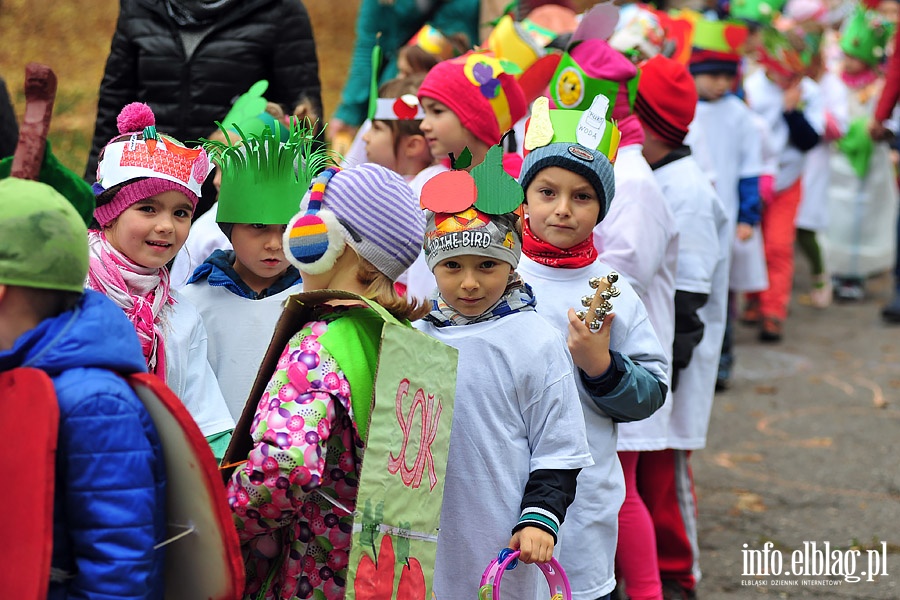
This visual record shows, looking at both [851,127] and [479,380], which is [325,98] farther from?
[479,380]

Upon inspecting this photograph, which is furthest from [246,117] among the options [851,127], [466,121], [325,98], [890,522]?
[851,127]

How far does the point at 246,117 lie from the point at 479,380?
160cm

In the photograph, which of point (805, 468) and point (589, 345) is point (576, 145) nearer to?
point (589, 345)

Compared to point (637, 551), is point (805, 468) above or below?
below

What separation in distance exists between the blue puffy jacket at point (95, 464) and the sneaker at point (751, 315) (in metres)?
8.39

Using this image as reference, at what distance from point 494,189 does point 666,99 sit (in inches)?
73.8

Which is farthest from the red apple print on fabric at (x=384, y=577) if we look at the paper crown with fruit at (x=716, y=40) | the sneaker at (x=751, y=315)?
the sneaker at (x=751, y=315)

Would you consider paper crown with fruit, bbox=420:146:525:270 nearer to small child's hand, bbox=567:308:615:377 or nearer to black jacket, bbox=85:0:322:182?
small child's hand, bbox=567:308:615:377

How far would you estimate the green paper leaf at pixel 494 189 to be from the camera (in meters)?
3.18

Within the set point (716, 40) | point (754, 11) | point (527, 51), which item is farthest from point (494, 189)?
point (754, 11)

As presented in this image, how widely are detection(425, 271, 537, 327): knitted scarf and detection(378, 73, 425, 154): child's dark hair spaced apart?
6.22 feet

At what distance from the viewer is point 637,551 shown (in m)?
4.23

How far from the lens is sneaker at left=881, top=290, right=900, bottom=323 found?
1052 cm

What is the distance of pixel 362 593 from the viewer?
2584 millimetres
